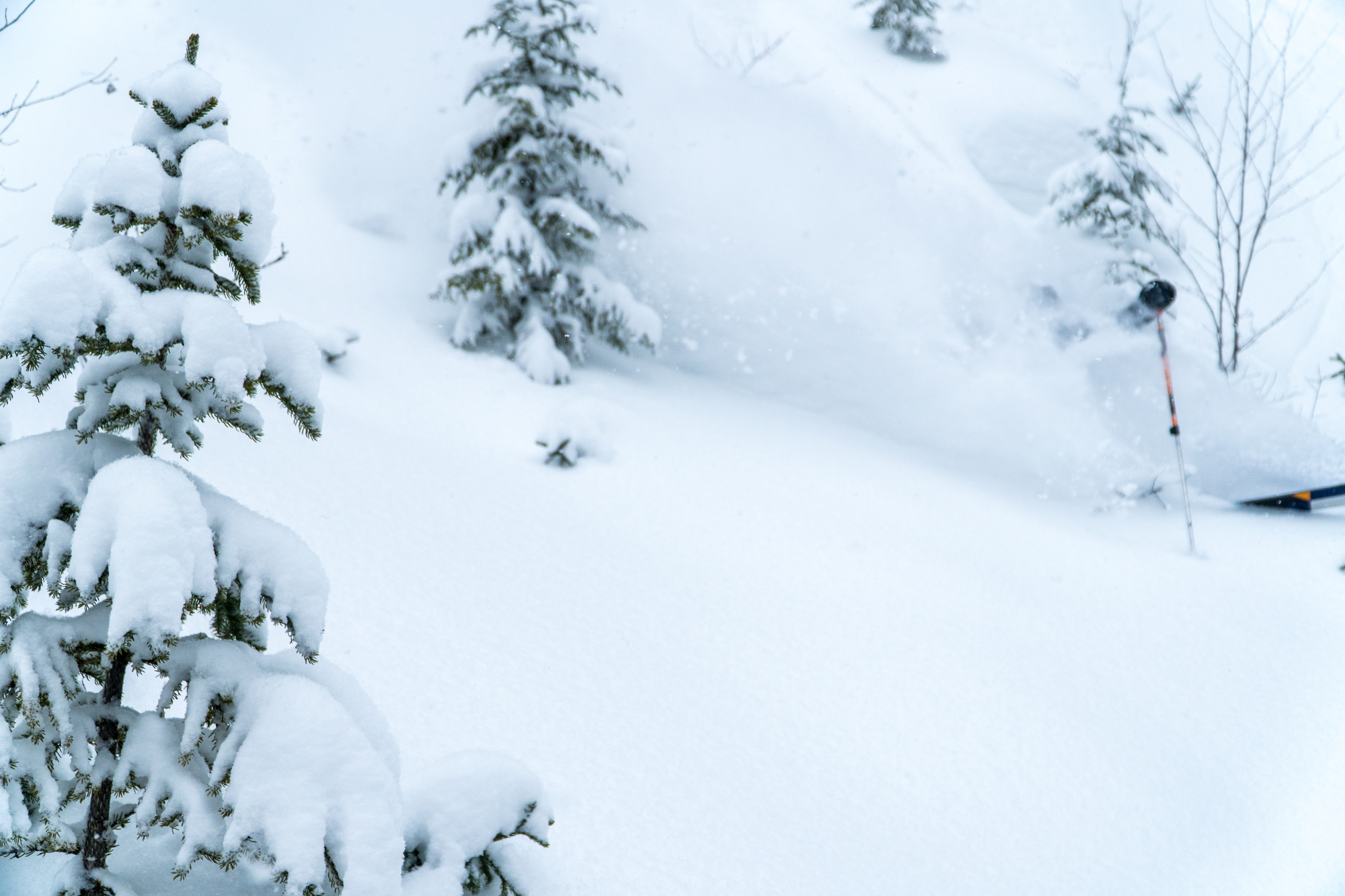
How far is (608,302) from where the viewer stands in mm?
9711

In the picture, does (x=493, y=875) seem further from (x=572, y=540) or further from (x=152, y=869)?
(x=572, y=540)

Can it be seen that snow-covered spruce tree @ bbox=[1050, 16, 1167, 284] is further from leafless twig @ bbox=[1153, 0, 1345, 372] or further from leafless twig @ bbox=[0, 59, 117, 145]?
leafless twig @ bbox=[0, 59, 117, 145]

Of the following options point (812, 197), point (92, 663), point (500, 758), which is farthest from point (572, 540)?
point (812, 197)

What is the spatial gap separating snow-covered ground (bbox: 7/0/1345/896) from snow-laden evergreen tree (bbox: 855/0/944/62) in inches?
19.1

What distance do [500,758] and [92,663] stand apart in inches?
45.5

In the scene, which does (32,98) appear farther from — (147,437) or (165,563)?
(165,563)

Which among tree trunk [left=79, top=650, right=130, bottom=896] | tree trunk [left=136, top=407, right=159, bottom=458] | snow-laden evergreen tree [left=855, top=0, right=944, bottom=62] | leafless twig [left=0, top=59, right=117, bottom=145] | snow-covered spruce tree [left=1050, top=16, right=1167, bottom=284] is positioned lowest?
tree trunk [left=79, top=650, right=130, bottom=896]

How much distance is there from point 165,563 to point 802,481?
6678 millimetres

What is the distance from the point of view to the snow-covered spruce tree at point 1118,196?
34.6 feet

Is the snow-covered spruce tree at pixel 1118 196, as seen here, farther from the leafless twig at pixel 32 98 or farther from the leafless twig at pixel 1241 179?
the leafless twig at pixel 32 98

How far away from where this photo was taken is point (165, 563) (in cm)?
174

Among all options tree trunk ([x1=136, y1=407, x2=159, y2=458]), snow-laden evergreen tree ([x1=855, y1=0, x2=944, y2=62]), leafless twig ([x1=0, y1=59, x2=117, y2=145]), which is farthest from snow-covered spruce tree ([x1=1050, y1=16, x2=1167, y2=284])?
tree trunk ([x1=136, y1=407, x2=159, y2=458])

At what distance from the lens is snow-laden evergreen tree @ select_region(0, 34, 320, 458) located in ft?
5.82

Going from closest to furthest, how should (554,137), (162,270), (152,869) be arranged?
1. (162,270)
2. (152,869)
3. (554,137)
